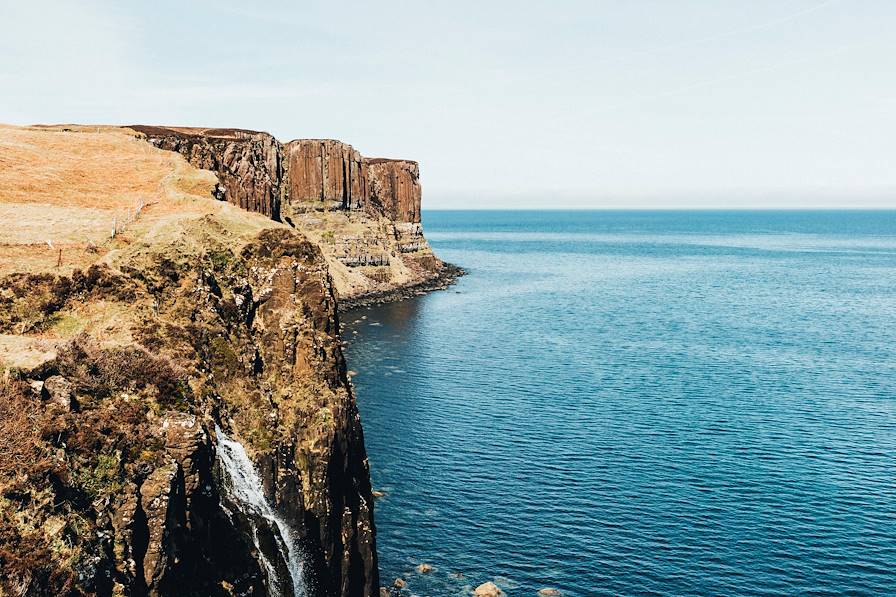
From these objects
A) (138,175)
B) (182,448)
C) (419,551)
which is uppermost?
(138,175)

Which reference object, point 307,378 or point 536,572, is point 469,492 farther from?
point 307,378

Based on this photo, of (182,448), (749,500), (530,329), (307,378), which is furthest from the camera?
(530,329)

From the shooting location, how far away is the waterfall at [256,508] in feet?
98.4

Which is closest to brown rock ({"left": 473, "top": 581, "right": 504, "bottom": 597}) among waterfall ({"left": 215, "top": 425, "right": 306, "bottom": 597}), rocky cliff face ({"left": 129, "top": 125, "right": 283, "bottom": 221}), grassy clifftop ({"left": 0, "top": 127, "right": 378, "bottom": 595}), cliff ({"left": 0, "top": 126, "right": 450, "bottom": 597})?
cliff ({"left": 0, "top": 126, "right": 450, "bottom": 597})

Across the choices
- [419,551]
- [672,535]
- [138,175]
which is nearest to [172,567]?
[419,551]

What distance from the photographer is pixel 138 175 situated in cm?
5078

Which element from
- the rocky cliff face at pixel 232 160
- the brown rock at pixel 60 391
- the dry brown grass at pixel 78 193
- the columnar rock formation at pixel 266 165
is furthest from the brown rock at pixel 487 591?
the rocky cliff face at pixel 232 160

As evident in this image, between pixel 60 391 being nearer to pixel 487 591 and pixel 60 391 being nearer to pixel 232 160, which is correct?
pixel 487 591

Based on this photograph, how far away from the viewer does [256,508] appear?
31.1 metres

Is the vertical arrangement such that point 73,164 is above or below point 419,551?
above

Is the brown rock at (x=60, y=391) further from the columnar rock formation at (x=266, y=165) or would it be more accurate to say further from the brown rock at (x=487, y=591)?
the columnar rock formation at (x=266, y=165)

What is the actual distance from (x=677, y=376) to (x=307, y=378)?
71.5 meters

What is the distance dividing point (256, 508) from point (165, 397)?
6.90 meters

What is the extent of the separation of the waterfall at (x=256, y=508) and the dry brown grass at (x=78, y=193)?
1259 cm
